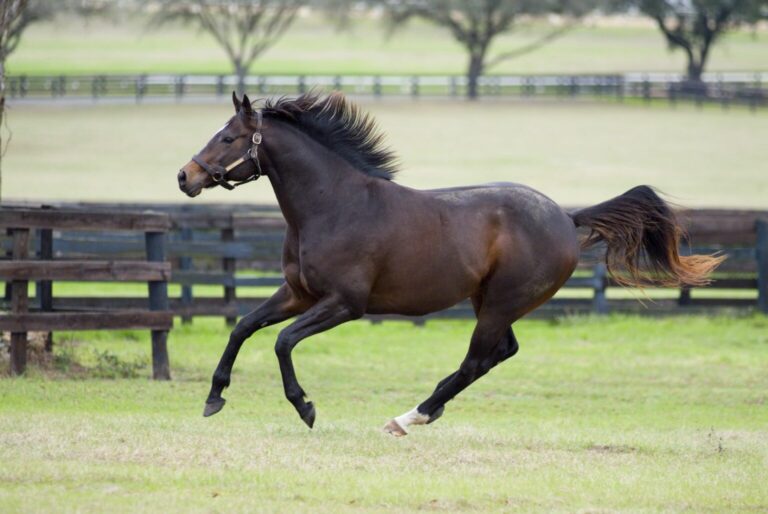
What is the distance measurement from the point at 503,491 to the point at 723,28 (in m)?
77.4

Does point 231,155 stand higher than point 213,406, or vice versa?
point 231,155

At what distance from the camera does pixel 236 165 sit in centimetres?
866

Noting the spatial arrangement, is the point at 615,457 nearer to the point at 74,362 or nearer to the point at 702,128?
the point at 74,362

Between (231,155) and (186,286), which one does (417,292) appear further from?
(186,286)

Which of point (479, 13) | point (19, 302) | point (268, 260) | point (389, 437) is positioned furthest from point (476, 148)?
point (389, 437)

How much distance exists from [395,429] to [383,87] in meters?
61.7

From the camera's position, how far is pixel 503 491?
689 centimetres

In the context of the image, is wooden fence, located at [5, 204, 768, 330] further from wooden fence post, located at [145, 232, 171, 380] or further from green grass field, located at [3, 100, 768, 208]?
green grass field, located at [3, 100, 768, 208]

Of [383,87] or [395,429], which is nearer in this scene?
[395,429]

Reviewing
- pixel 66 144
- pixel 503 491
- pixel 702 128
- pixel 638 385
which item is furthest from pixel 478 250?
pixel 702 128

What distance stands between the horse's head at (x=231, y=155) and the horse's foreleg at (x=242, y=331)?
2.84ft

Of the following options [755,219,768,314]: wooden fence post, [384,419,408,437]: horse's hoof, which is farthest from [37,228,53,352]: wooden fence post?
[755,219,768,314]: wooden fence post

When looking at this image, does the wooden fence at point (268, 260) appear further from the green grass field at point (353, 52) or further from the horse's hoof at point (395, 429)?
the green grass field at point (353, 52)

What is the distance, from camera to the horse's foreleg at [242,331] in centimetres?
870
